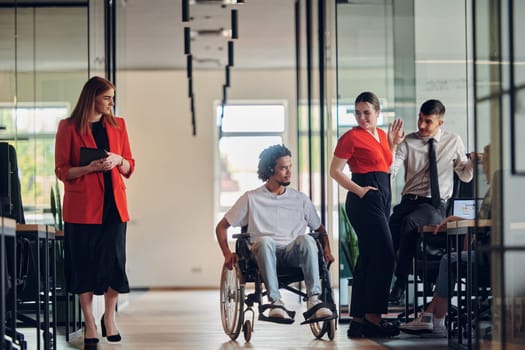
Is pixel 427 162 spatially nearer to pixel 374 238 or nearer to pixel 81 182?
pixel 374 238

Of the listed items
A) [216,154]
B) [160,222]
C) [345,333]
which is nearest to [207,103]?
[216,154]

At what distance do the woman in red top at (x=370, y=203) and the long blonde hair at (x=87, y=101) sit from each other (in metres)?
1.28

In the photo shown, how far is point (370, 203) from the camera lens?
17.9 ft

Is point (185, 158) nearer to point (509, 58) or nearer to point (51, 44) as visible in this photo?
point (51, 44)

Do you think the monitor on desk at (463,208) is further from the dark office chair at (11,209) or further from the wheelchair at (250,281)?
the dark office chair at (11,209)

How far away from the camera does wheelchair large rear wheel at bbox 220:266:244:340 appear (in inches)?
211

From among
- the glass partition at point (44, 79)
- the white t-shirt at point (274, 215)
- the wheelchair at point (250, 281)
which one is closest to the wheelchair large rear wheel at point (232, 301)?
the wheelchair at point (250, 281)

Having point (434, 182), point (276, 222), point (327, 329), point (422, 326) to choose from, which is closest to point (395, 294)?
point (422, 326)

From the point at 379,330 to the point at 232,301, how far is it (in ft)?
2.57

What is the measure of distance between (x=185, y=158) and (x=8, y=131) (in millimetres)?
7102

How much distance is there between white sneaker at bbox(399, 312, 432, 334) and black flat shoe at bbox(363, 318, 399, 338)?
0.10 metres

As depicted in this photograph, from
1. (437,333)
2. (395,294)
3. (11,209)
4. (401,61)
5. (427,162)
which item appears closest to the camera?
(11,209)

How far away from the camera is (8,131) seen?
6516 millimetres

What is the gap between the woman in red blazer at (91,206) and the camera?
5062 millimetres
